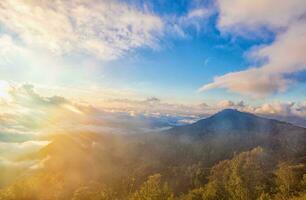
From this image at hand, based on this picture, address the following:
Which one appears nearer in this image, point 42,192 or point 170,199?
point 170,199

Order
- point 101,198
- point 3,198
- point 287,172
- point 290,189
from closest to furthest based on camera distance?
point 101,198, point 3,198, point 290,189, point 287,172

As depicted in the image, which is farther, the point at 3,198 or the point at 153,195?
the point at 3,198

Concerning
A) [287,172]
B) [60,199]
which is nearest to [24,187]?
[60,199]

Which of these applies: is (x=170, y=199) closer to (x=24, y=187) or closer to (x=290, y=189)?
(x=290, y=189)

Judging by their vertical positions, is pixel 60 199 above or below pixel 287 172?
below

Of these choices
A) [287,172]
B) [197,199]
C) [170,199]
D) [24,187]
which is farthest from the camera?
[287,172]

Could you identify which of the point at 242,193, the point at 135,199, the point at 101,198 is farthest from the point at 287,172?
the point at 101,198

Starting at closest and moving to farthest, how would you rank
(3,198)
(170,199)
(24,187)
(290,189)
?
(170,199), (3,198), (290,189), (24,187)

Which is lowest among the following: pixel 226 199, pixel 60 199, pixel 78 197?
pixel 60 199

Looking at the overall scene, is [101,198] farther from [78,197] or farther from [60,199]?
[60,199]
